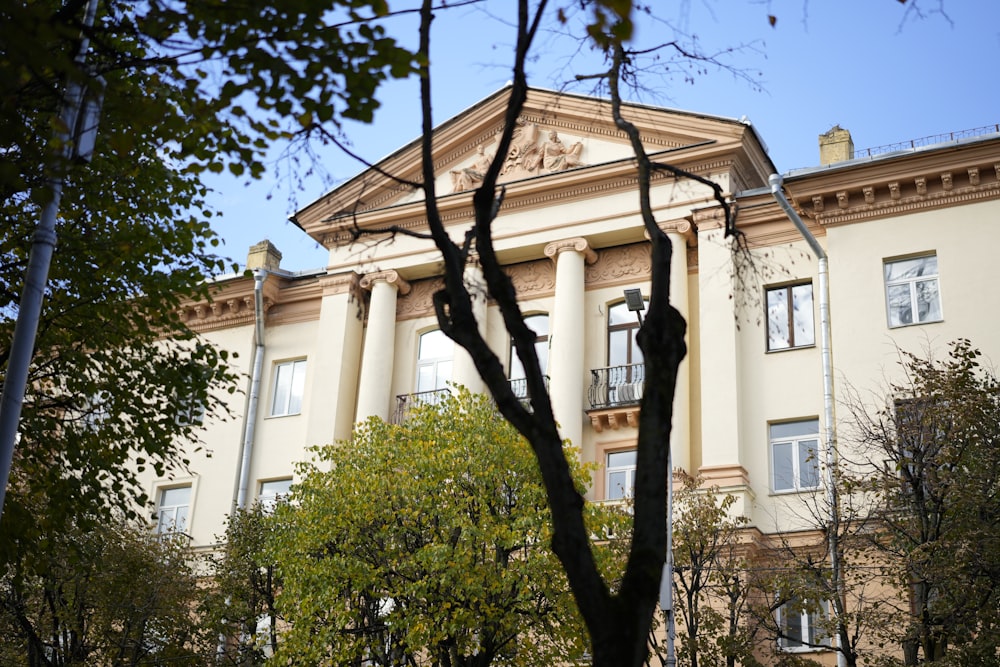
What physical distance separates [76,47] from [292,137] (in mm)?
1783

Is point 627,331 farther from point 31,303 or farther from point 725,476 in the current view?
point 31,303

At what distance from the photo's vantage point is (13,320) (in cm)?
1702

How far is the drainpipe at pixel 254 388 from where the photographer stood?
32.8 meters

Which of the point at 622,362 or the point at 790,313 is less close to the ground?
the point at 790,313

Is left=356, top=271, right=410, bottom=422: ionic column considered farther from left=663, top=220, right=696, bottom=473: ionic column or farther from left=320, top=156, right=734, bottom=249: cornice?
left=663, top=220, right=696, bottom=473: ionic column

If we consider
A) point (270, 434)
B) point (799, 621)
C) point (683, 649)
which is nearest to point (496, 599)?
point (683, 649)

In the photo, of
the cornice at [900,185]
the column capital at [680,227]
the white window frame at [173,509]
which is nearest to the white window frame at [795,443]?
the cornice at [900,185]

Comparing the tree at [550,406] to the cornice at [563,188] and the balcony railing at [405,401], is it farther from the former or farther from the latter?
the balcony railing at [405,401]

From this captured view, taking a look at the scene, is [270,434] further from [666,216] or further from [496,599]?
[496,599]

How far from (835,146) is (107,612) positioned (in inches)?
770

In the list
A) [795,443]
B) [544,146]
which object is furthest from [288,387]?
[795,443]

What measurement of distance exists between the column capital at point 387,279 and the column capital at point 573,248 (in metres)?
4.21

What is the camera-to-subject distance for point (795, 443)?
89.6ft

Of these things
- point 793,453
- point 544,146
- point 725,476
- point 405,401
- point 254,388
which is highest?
point 544,146
